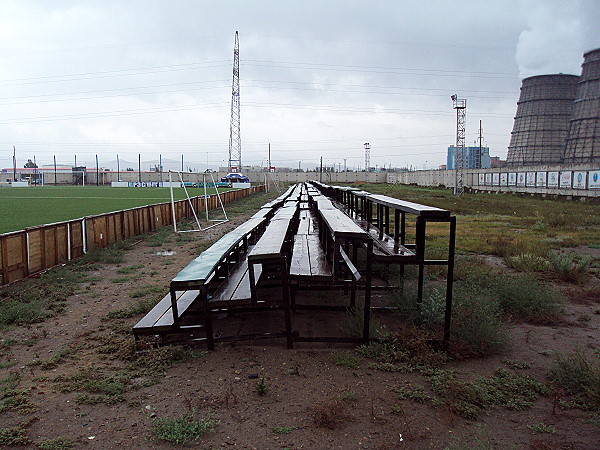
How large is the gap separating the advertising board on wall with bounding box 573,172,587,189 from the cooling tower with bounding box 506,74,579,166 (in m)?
34.2

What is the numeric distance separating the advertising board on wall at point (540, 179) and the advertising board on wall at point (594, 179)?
6718 millimetres

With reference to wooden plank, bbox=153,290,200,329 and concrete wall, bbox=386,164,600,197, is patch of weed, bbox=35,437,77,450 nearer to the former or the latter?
wooden plank, bbox=153,290,200,329

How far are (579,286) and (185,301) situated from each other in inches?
245

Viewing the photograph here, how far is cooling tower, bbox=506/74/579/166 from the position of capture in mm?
68875

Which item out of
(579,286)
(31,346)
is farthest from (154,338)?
(579,286)

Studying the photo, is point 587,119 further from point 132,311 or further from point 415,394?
point 415,394

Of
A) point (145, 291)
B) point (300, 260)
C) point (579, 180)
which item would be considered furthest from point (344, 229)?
point (579, 180)

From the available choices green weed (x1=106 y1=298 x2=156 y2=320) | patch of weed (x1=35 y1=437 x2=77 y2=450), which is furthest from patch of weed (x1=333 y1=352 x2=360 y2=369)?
green weed (x1=106 y1=298 x2=156 y2=320)

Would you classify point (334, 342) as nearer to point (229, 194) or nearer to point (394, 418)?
point (394, 418)

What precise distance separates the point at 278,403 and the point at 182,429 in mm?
752

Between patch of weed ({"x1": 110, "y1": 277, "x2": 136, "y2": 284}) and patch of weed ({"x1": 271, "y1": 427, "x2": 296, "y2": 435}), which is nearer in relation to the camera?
patch of weed ({"x1": 271, "y1": 427, "x2": 296, "y2": 435})

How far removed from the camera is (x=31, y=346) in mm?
4977

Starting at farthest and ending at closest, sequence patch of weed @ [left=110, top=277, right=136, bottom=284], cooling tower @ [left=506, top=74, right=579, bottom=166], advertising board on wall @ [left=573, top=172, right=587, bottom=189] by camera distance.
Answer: cooling tower @ [left=506, top=74, right=579, bottom=166], advertising board on wall @ [left=573, top=172, right=587, bottom=189], patch of weed @ [left=110, top=277, right=136, bottom=284]

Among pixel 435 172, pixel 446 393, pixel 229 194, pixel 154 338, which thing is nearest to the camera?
pixel 446 393
